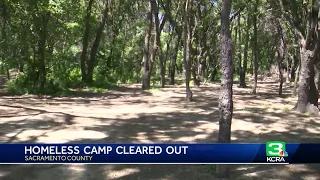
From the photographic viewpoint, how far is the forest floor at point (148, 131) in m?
6.44

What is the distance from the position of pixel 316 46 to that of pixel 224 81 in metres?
8.08

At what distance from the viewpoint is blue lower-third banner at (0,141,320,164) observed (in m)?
5.07

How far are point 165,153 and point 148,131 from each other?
4793 mm

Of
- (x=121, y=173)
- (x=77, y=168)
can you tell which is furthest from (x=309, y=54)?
(x=77, y=168)

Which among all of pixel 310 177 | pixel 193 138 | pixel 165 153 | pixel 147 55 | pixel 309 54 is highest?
pixel 147 55

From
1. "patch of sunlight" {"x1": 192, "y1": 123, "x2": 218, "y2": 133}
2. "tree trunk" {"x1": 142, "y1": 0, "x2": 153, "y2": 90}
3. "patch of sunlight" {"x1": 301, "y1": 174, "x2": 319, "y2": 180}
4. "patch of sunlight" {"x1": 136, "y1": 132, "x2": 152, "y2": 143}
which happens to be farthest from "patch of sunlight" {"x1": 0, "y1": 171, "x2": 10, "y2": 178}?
"tree trunk" {"x1": 142, "y1": 0, "x2": 153, "y2": 90}

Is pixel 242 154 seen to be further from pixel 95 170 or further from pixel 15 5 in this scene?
pixel 15 5

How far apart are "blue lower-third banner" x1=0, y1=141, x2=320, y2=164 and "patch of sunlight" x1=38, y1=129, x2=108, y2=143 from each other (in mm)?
3156

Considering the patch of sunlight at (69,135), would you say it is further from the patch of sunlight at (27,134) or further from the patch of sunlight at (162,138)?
the patch of sunlight at (162,138)

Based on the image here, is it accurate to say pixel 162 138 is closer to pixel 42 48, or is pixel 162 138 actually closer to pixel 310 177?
pixel 310 177

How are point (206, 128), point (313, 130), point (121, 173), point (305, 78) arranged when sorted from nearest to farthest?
point (121, 173) → point (313, 130) → point (206, 128) → point (305, 78)

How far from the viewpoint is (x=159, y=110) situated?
1405cm

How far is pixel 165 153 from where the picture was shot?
512cm

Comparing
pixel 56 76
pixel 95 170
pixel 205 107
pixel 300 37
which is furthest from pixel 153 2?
pixel 95 170
